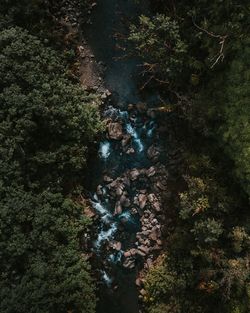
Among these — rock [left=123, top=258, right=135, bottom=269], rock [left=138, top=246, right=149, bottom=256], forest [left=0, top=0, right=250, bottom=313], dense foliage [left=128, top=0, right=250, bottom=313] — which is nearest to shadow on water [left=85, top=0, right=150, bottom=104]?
forest [left=0, top=0, right=250, bottom=313]

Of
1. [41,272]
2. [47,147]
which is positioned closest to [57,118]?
[47,147]

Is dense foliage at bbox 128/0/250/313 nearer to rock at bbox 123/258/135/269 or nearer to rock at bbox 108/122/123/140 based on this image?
rock at bbox 123/258/135/269

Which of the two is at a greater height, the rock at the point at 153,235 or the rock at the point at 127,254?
the rock at the point at 153,235

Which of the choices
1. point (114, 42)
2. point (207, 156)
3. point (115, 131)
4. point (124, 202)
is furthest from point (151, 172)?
point (114, 42)

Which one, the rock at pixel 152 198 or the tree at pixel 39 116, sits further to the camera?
the rock at pixel 152 198

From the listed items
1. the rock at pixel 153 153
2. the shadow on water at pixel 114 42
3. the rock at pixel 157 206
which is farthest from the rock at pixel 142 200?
the shadow on water at pixel 114 42

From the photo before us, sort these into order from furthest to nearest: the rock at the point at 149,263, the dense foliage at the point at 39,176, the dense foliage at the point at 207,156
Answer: the rock at the point at 149,263 < the dense foliage at the point at 39,176 < the dense foliage at the point at 207,156

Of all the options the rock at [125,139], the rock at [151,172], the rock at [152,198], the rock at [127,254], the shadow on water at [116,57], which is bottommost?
the rock at [127,254]

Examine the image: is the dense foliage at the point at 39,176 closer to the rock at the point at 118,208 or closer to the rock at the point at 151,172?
the rock at the point at 118,208
